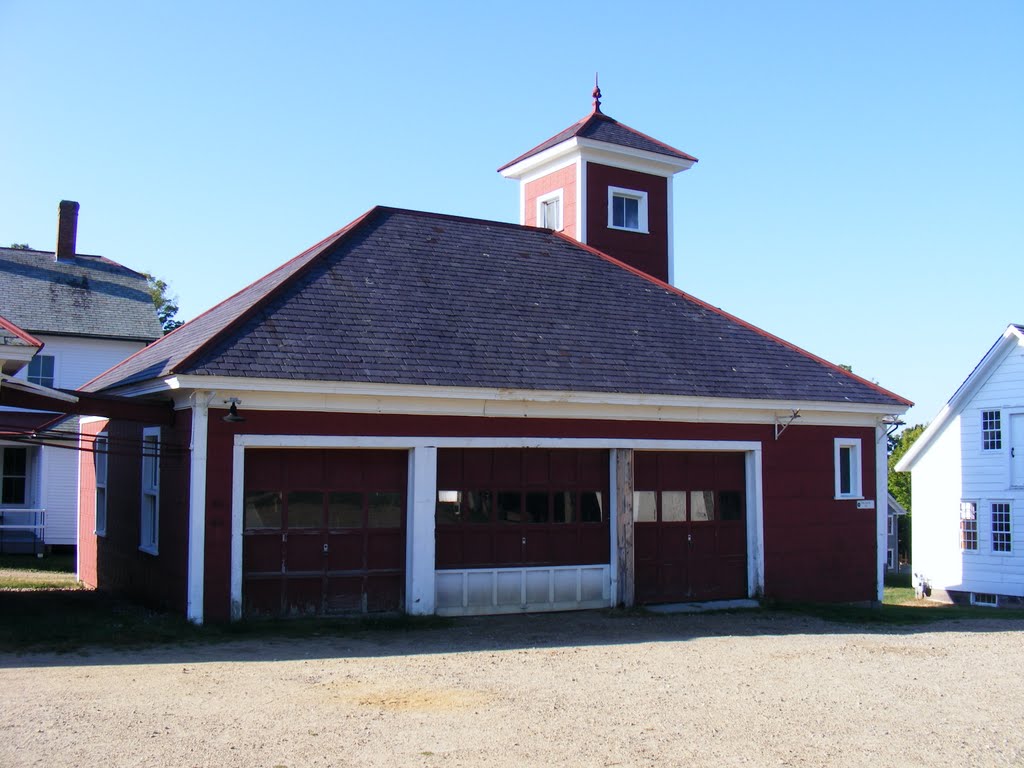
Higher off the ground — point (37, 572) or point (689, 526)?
point (689, 526)

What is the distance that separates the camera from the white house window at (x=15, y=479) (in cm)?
2897

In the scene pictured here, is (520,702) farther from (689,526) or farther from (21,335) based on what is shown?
(689,526)

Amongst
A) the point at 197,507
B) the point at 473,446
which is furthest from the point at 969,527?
the point at 197,507

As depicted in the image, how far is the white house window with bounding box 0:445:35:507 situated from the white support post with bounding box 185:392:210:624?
1760 cm

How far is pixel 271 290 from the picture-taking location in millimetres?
15680

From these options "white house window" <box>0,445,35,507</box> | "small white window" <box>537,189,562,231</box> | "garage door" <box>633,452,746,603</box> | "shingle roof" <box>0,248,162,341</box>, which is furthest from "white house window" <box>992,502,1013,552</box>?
"white house window" <box>0,445,35,507</box>

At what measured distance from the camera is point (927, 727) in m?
9.28

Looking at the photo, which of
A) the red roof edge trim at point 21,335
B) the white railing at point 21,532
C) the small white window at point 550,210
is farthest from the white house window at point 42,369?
the red roof edge trim at point 21,335

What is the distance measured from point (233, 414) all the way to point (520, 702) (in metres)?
5.84

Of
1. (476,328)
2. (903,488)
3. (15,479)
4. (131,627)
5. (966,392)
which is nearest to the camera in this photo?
(131,627)

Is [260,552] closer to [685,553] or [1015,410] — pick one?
[685,553]

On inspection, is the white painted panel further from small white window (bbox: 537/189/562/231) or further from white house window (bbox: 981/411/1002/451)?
white house window (bbox: 981/411/1002/451)

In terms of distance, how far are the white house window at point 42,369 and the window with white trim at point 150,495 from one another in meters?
14.3

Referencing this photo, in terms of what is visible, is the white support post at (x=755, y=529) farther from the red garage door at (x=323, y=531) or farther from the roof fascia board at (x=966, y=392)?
the roof fascia board at (x=966, y=392)
